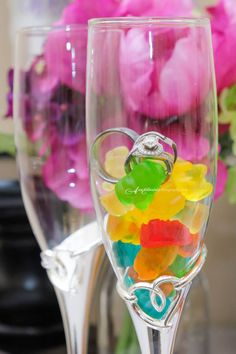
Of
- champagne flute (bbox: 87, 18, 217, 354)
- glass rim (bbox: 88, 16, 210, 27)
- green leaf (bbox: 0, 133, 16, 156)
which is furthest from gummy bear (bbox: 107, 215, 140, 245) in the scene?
green leaf (bbox: 0, 133, 16, 156)

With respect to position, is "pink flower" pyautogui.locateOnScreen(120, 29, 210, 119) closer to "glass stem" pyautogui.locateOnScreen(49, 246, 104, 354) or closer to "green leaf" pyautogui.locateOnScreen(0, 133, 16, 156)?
"glass stem" pyautogui.locateOnScreen(49, 246, 104, 354)

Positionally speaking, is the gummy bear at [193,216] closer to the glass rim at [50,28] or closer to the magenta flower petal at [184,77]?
the magenta flower petal at [184,77]

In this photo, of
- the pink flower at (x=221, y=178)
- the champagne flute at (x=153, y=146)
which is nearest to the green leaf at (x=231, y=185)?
the pink flower at (x=221, y=178)

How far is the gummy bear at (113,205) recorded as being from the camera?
0.40 meters

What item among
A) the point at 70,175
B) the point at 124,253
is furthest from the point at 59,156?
the point at 124,253

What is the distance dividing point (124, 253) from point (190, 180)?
0.18 ft

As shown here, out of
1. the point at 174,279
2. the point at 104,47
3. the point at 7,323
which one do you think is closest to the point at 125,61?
the point at 104,47

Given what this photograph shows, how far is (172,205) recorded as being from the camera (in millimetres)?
390

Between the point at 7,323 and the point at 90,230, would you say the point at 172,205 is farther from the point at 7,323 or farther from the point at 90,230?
the point at 7,323

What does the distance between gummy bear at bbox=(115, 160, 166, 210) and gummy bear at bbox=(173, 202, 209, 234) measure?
0.07 feet

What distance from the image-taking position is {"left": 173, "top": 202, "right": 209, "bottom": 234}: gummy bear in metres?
0.40

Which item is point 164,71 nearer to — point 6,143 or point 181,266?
point 181,266

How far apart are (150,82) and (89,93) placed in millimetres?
40

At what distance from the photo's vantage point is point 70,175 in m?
0.50
